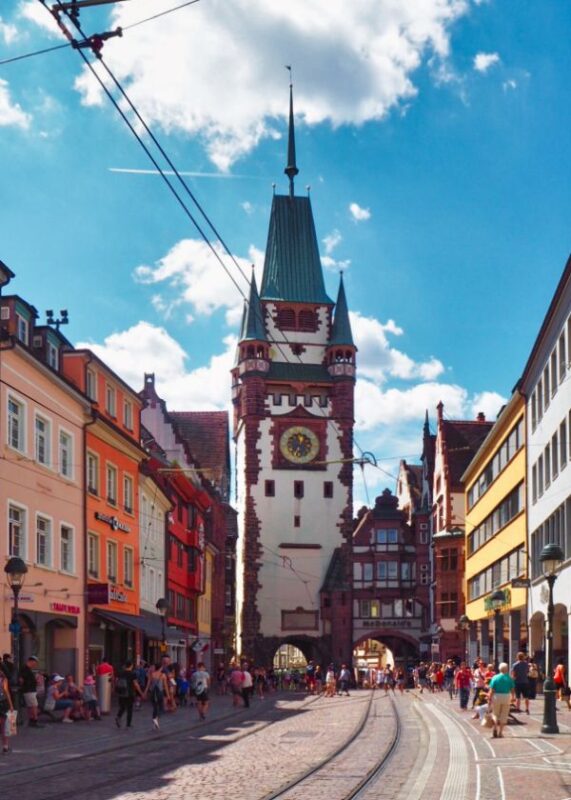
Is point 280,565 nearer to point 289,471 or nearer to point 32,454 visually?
point 289,471

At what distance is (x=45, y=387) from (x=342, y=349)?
6617 cm

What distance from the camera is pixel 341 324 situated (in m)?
105

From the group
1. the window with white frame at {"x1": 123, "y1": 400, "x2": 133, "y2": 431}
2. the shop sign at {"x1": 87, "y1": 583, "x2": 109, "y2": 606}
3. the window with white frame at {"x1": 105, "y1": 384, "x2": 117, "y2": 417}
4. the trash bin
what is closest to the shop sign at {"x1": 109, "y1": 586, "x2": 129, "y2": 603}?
the shop sign at {"x1": 87, "y1": 583, "x2": 109, "y2": 606}

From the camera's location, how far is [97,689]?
1501 inches

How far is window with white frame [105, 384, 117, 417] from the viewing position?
153 ft

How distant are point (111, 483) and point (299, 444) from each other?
53.0 m

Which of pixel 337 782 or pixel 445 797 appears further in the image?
pixel 337 782

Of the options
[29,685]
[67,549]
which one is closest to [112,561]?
[67,549]

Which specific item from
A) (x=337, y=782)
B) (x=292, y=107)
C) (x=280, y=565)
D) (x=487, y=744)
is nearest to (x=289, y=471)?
(x=280, y=565)

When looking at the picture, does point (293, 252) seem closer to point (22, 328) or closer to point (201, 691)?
point (22, 328)

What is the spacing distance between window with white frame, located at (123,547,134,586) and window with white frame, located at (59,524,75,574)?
7.76 metres

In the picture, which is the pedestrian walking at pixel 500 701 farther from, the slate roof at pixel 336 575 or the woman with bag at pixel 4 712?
the slate roof at pixel 336 575

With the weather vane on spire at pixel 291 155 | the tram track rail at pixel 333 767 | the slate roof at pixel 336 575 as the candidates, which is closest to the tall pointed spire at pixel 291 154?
the weather vane on spire at pixel 291 155

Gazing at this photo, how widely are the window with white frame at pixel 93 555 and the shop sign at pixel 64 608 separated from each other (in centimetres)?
232
